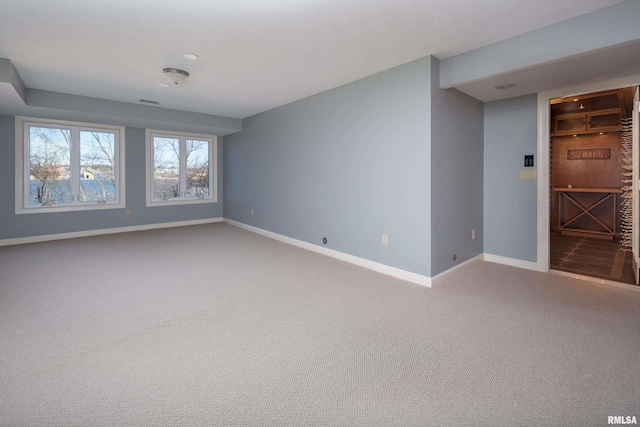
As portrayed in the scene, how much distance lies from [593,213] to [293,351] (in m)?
5.83

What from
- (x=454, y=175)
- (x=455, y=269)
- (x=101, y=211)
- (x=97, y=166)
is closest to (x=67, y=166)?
(x=97, y=166)

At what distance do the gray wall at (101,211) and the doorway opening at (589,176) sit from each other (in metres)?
6.68

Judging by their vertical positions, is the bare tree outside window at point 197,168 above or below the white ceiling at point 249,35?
below

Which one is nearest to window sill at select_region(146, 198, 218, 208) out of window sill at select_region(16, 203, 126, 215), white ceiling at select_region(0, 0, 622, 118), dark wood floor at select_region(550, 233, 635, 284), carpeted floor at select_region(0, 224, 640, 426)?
window sill at select_region(16, 203, 126, 215)

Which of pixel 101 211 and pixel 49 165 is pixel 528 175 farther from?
pixel 49 165

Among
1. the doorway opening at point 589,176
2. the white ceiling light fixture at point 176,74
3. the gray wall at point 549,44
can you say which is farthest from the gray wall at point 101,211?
the doorway opening at point 589,176

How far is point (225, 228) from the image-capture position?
21.1 feet

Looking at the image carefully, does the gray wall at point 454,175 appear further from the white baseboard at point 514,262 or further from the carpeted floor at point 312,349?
the carpeted floor at point 312,349

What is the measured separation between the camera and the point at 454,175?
136 inches

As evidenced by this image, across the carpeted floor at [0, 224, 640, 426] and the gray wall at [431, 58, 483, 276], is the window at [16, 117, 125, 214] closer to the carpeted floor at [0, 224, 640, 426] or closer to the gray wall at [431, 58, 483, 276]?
the carpeted floor at [0, 224, 640, 426]

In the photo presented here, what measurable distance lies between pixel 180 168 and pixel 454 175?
563 cm

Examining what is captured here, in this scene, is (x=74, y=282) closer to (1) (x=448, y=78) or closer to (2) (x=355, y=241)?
(2) (x=355, y=241)

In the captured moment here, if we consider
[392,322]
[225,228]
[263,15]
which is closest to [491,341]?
[392,322]

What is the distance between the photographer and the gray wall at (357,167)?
3195 mm
